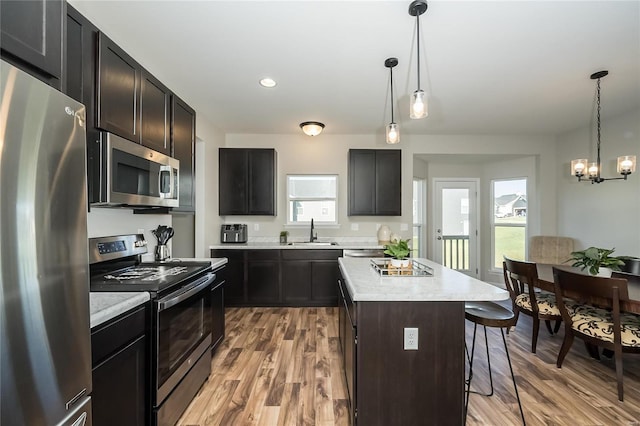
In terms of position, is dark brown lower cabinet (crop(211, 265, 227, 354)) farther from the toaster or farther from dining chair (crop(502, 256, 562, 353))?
dining chair (crop(502, 256, 562, 353))

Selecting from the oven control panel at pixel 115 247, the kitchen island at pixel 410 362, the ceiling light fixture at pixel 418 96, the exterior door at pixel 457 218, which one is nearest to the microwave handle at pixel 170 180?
the oven control panel at pixel 115 247

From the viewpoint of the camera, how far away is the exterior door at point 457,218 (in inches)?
218

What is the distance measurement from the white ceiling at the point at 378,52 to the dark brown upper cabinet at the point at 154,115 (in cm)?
35

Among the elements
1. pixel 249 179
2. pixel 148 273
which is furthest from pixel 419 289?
pixel 249 179

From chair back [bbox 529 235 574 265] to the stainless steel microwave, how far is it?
5011mm

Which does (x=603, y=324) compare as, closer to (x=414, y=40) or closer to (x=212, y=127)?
(x=414, y=40)

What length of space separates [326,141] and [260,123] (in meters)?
1.11

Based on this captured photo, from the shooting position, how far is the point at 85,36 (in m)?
1.50

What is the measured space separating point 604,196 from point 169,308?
5.21 metres

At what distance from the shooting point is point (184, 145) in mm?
2555

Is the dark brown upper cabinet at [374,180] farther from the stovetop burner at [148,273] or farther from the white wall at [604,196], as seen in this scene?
the stovetop burner at [148,273]

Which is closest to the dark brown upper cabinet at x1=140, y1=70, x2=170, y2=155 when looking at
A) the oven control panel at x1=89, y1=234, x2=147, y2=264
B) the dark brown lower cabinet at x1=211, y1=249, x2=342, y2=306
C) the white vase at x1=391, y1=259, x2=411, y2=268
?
the oven control panel at x1=89, y1=234, x2=147, y2=264

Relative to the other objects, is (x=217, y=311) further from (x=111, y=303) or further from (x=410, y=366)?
(x=410, y=366)

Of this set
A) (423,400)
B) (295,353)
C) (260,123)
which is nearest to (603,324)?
(423,400)
